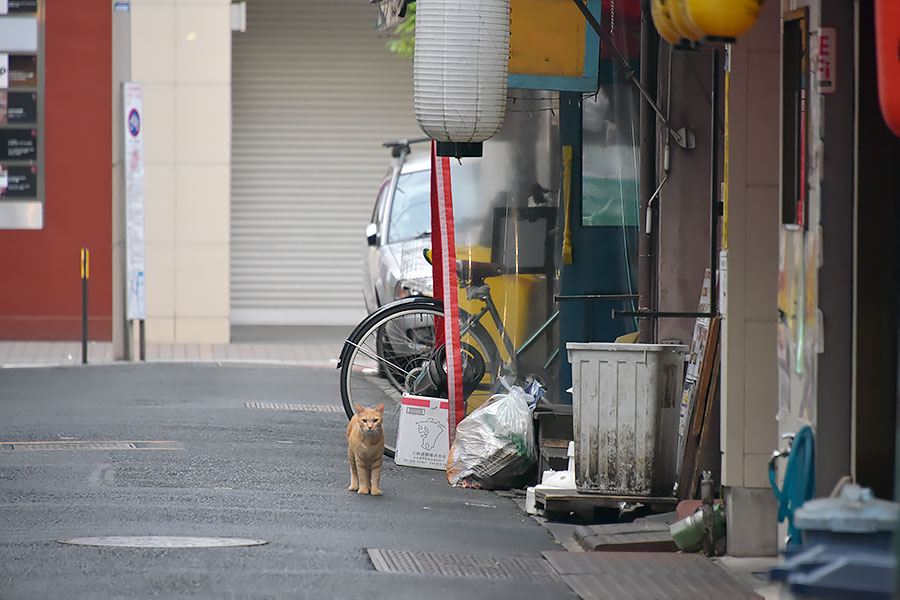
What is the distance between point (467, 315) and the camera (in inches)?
388

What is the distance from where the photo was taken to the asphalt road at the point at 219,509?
616 cm

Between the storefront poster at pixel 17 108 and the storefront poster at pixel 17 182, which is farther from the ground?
the storefront poster at pixel 17 108

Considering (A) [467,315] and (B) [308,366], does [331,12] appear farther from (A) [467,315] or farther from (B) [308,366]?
(A) [467,315]

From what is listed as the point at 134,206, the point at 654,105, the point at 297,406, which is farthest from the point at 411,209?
the point at 654,105

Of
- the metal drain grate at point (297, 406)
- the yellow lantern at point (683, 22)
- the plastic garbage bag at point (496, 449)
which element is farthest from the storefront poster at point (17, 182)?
the yellow lantern at point (683, 22)

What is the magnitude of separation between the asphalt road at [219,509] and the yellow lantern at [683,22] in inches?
97.6

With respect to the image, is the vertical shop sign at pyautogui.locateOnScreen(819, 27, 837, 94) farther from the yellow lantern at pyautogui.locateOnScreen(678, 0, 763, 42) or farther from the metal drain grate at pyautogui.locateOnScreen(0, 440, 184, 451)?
the metal drain grate at pyautogui.locateOnScreen(0, 440, 184, 451)

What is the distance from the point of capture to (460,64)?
822 centimetres

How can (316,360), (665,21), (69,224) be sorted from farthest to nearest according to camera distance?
(69,224), (316,360), (665,21)

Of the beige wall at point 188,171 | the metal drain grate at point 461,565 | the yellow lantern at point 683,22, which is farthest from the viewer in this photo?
the beige wall at point 188,171

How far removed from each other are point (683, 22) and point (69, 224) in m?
13.5

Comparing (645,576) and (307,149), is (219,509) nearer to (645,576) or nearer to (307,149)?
(645,576)

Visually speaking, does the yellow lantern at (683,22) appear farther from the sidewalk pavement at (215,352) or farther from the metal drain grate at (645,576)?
the sidewalk pavement at (215,352)

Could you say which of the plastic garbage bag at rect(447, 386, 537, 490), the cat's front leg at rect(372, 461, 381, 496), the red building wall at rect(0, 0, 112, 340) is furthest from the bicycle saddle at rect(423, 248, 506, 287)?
the red building wall at rect(0, 0, 112, 340)
